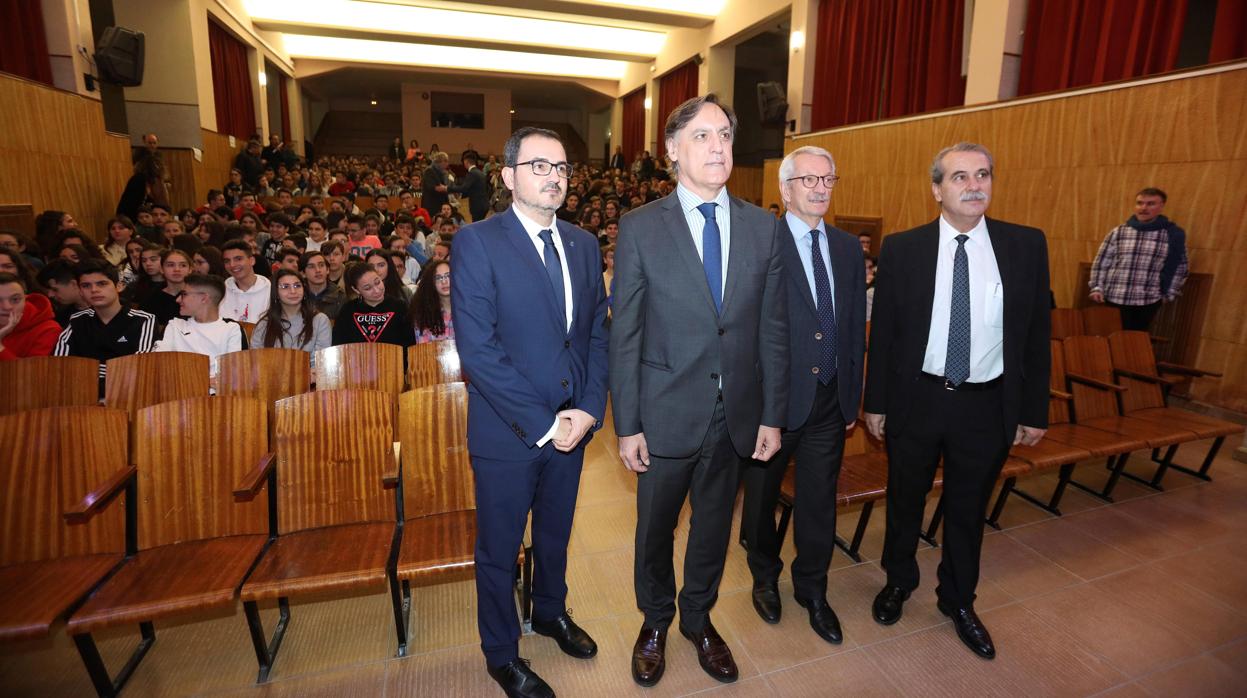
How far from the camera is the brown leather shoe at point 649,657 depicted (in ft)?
5.90

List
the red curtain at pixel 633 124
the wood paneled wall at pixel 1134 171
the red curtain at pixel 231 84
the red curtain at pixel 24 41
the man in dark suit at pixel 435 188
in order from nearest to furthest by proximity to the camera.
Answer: the wood paneled wall at pixel 1134 171 < the red curtain at pixel 24 41 < the man in dark suit at pixel 435 188 < the red curtain at pixel 231 84 < the red curtain at pixel 633 124

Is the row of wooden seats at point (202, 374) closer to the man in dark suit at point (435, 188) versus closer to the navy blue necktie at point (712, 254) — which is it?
the navy blue necktie at point (712, 254)

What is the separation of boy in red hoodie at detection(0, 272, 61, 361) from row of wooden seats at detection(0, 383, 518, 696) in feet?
4.42

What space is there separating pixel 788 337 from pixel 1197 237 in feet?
14.5

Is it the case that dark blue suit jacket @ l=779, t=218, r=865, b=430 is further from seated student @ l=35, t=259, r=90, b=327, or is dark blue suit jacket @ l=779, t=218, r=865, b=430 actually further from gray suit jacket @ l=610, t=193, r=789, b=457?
seated student @ l=35, t=259, r=90, b=327

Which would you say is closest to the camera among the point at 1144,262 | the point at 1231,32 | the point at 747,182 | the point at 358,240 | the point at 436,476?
the point at 436,476

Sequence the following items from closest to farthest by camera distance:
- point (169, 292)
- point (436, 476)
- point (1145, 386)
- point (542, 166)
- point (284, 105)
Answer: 1. point (542, 166)
2. point (436, 476)
3. point (1145, 386)
4. point (169, 292)
5. point (284, 105)

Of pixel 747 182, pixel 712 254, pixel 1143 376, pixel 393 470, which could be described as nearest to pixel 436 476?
pixel 393 470

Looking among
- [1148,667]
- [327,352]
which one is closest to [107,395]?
[327,352]

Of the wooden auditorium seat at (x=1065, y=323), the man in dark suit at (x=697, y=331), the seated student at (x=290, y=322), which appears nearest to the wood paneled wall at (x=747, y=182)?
the wooden auditorium seat at (x=1065, y=323)

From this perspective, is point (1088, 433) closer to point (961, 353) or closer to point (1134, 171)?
point (961, 353)

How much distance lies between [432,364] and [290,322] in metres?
0.99

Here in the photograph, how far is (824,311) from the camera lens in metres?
1.87

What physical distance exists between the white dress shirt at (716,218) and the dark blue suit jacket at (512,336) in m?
0.32
